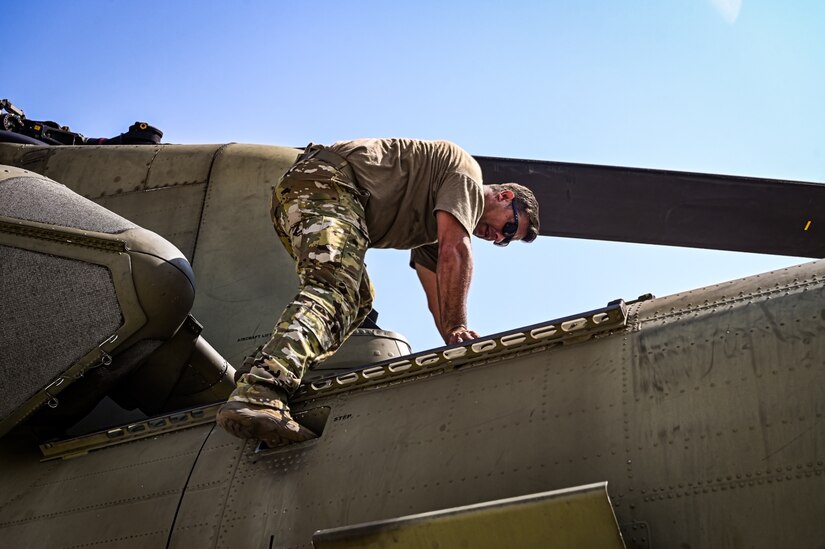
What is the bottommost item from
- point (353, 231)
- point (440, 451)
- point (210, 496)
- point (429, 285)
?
point (210, 496)

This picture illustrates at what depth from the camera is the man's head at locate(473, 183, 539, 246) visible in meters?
5.41

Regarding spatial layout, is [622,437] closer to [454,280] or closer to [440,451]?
[440,451]

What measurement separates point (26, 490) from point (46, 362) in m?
0.61

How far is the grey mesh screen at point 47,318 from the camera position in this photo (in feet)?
15.9

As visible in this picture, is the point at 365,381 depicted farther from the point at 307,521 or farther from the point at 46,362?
the point at 46,362

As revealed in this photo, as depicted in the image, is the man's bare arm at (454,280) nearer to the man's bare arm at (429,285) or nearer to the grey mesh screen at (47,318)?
the man's bare arm at (429,285)

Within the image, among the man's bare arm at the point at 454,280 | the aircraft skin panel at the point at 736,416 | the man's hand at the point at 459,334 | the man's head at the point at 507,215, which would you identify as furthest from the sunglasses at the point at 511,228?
the aircraft skin panel at the point at 736,416

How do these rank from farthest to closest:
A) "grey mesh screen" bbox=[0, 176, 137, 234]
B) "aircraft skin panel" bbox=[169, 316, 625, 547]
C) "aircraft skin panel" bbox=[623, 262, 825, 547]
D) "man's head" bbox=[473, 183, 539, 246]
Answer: "man's head" bbox=[473, 183, 539, 246], "grey mesh screen" bbox=[0, 176, 137, 234], "aircraft skin panel" bbox=[169, 316, 625, 547], "aircraft skin panel" bbox=[623, 262, 825, 547]

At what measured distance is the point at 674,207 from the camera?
6594 millimetres

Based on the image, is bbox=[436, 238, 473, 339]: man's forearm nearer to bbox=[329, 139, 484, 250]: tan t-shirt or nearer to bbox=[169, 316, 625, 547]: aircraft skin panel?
bbox=[329, 139, 484, 250]: tan t-shirt

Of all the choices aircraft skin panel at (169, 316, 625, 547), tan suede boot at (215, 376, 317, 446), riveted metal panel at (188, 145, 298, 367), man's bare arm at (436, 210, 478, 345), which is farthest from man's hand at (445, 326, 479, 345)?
riveted metal panel at (188, 145, 298, 367)

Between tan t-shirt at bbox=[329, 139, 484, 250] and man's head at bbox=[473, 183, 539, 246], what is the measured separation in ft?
0.66

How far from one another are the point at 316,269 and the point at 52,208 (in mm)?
1581

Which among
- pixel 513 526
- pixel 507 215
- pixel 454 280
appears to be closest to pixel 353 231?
pixel 454 280
